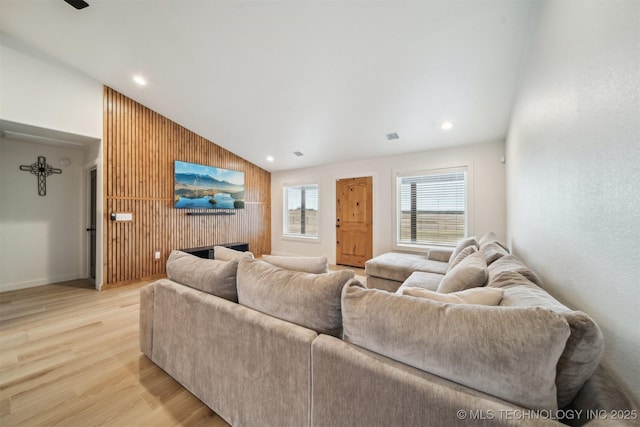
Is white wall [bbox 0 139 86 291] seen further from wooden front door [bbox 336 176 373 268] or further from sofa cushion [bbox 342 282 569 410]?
sofa cushion [bbox 342 282 569 410]

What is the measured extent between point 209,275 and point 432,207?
402 cm

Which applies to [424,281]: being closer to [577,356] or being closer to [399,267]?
[399,267]

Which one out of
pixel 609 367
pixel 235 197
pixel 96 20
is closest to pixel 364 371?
pixel 609 367

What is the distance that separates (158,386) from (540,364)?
213cm

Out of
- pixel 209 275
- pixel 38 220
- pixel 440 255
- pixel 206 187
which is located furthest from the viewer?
pixel 206 187

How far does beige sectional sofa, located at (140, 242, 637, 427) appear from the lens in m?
0.65

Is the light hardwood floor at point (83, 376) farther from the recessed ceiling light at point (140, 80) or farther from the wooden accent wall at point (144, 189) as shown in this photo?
the recessed ceiling light at point (140, 80)

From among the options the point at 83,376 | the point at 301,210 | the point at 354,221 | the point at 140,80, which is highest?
the point at 140,80

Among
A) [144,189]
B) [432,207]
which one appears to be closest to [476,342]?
[432,207]

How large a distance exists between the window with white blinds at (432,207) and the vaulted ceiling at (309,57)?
2.10ft

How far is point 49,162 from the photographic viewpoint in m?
3.79

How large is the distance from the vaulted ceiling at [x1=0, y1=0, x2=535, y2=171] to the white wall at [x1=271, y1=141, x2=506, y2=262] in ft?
0.98

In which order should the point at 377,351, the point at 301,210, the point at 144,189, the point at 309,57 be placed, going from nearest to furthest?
1. the point at 377,351
2. the point at 309,57
3. the point at 144,189
4. the point at 301,210

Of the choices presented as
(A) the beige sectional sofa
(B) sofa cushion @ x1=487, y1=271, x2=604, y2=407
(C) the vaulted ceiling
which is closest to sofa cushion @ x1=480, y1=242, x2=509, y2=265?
(A) the beige sectional sofa
